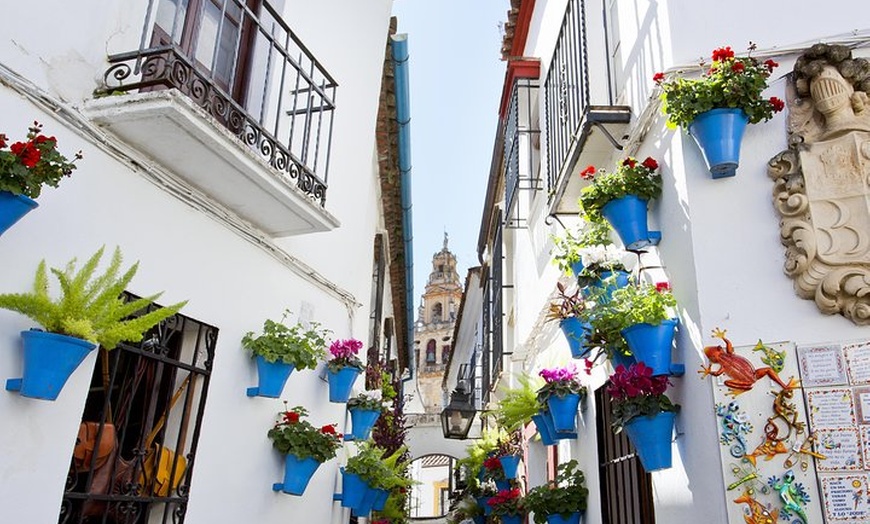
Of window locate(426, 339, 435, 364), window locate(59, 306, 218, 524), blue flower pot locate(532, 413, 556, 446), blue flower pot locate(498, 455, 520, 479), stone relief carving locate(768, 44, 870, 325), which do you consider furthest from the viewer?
window locate(426, 339, 435, 364)

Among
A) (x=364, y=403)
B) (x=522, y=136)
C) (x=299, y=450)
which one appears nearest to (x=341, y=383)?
(x=364, y=403)

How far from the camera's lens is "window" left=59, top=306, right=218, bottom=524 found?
360 centimetres

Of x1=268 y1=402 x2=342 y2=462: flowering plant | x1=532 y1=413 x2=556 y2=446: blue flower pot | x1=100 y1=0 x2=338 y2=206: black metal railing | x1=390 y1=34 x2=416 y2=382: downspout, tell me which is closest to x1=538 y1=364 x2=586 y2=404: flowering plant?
x1=532 y1=413 x2=556 y2=446: blue flower pot

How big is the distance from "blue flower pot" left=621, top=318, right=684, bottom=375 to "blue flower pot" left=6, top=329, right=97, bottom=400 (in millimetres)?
2508

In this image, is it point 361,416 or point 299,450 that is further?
point 361,416

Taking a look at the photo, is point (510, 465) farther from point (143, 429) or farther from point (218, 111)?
point (218, 111)

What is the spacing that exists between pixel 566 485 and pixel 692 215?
3.10 m

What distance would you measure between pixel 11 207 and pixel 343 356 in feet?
11.3

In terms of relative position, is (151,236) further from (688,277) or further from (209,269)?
(688,277)

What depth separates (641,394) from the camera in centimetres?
338

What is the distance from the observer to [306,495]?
5.72m

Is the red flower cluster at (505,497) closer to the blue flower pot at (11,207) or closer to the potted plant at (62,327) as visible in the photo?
the potted plant at (62,327)

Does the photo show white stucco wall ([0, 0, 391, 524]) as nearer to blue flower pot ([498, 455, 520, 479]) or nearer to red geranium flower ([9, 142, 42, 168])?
red geranium flower ([9, 142, 42, 168])

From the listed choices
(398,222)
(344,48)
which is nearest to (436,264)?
(398,222)
